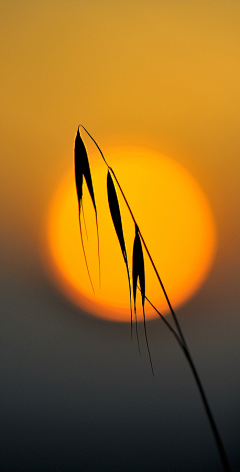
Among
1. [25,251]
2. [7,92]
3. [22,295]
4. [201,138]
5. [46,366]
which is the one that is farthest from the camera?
[46,366]

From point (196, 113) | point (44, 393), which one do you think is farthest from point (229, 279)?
point (44, 393)

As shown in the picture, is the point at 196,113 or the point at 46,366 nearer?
the point at 196,113

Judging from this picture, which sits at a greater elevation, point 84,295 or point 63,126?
point 63,126

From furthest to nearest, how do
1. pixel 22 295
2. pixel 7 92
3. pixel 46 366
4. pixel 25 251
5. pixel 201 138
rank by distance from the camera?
1. pixel 46 366
2. pixel 22 295
3. pixel 25 251
4. pixel 201 138
5. pixel 7 92

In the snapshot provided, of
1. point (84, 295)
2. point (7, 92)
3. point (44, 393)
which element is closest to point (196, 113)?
point (7, 92)

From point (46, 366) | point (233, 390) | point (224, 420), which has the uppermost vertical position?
point (46, 366)

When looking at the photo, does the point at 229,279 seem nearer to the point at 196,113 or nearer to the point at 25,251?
the point at 196,113
